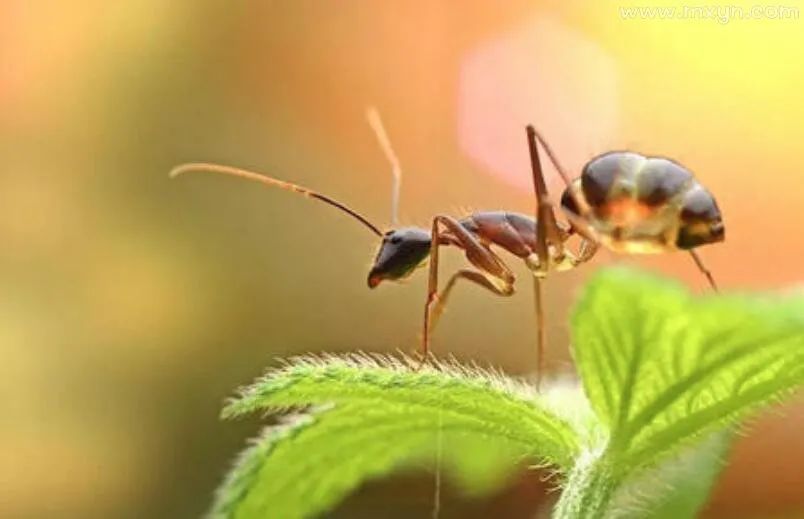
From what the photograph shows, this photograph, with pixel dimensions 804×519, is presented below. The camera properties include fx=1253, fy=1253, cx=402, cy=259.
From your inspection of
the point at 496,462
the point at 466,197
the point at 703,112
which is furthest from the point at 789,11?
the point at 496,462

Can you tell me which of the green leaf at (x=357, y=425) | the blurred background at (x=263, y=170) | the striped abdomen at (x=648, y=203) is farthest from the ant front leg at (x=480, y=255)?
the blurred background at (x=263, y=170)

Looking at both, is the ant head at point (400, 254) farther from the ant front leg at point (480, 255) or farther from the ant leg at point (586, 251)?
the ant leg at point (586, 251)

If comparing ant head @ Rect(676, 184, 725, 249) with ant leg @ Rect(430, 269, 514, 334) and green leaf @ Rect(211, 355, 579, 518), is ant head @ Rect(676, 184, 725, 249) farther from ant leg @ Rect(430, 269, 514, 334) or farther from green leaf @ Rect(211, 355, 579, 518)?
green leaf @ Rect(211, 355, 579, 518)

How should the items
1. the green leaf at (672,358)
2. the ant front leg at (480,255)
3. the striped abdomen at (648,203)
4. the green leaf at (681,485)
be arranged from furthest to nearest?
the ant front leg at (480,255) < the striped abdomen at (648,203) < the green leaf at (681,485) < the green leaf at (672,358)

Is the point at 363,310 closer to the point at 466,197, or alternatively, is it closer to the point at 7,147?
the point at 466,197

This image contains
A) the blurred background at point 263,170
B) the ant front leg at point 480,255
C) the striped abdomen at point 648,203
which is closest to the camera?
the striped abdomen at point 648,203


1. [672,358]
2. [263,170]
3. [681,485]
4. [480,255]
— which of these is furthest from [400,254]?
[263,170]

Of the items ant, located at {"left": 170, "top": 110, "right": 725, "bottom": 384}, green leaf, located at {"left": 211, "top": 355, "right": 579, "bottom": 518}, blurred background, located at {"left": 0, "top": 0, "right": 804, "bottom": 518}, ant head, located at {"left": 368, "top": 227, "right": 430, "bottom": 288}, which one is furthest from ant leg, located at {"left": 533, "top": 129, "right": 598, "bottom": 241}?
blurred background, located at {"left": 0, "top": 0, "right": 804, "bottom": 518}
